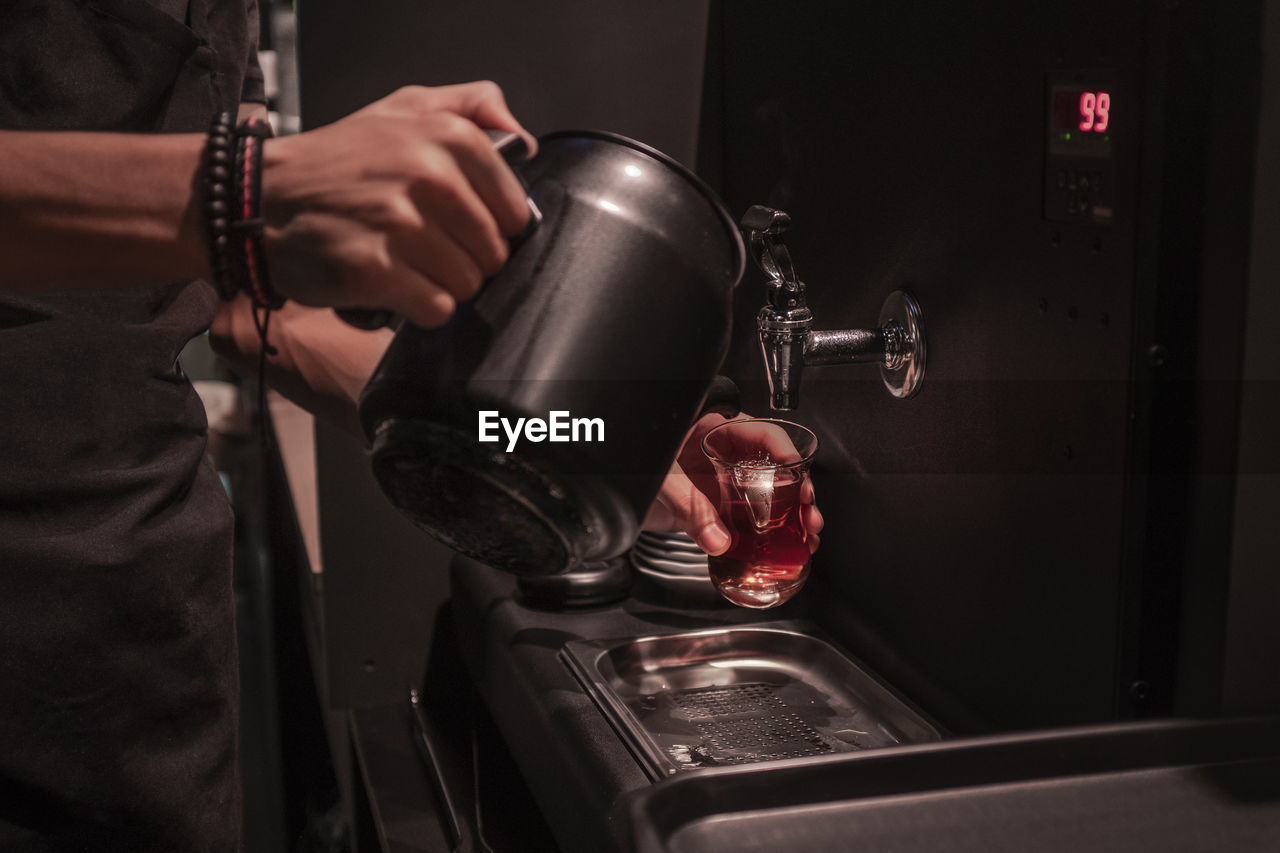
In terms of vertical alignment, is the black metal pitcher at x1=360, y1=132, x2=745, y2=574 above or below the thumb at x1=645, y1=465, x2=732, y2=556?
above

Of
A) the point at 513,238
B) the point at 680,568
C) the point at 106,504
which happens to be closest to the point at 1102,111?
the point at 513,238

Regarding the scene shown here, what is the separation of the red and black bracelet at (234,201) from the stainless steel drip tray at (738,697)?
54 centimetres

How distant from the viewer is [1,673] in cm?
104

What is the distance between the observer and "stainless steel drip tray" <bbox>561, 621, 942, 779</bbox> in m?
1.11

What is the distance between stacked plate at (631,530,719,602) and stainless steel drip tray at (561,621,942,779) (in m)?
0.08

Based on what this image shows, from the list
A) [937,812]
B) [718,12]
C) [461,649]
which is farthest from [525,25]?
[937,812]

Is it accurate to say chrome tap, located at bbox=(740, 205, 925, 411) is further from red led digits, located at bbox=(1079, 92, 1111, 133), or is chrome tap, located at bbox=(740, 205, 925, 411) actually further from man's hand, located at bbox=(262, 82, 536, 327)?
man's hand, located at bbox=(262, 82, 536, 327)

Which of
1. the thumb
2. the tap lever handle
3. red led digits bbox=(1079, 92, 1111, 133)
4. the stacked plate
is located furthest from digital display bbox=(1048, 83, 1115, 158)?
the stacked plate

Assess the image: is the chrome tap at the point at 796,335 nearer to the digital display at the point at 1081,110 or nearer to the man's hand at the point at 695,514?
the man's hand at the point at 695,514

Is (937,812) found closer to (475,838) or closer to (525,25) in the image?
(475,838)

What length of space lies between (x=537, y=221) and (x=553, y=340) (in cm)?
7

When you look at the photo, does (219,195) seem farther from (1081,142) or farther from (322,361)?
(1081,142)

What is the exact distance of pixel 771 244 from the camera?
111 centimetres

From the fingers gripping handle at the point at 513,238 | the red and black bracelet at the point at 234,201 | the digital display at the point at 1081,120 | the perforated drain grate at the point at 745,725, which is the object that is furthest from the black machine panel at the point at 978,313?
the red and black bracelet at the point at 234,201
